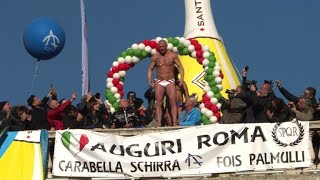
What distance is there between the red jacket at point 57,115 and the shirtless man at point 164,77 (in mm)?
2061

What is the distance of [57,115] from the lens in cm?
2609

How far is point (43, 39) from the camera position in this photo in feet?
105

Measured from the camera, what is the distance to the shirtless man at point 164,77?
26.7 m

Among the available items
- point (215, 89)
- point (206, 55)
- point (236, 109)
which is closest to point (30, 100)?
point (236, 109)

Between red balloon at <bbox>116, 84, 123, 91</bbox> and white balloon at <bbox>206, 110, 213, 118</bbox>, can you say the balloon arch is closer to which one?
red balloon at <bbox>116, 84, 123, 91</bbox>

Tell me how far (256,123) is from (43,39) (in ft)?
31.1

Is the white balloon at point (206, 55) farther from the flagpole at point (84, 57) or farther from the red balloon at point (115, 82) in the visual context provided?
the flagpole at point (84, 57)

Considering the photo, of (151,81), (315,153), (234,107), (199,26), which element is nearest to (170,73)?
(151,81)

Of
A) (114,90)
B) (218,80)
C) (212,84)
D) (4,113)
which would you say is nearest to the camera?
(4,113)

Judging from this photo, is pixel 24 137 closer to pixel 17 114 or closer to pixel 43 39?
pixel 17 114

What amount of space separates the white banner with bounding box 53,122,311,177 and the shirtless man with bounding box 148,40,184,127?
1948mm

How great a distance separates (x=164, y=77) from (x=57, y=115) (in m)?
2.94

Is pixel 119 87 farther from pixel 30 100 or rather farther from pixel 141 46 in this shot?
pixel 30 100

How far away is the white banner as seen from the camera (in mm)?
24078
